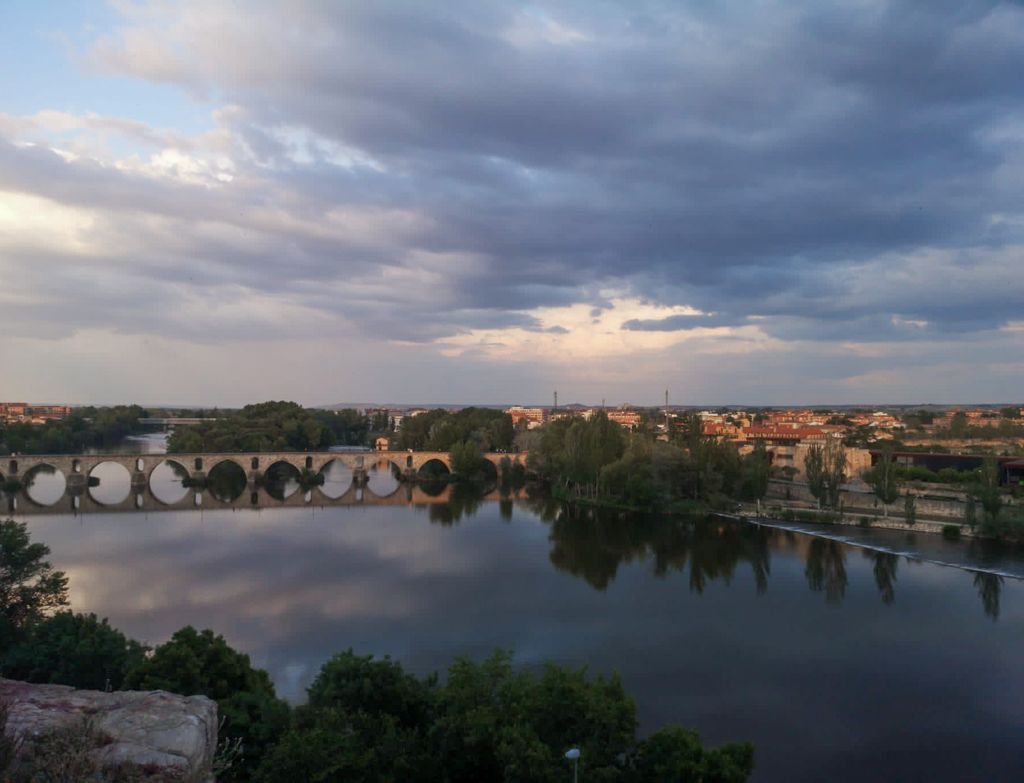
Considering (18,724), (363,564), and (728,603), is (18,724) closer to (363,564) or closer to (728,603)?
(728,603)

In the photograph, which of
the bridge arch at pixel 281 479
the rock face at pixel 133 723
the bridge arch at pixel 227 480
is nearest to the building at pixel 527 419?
the bridge arch at pixel 281 479

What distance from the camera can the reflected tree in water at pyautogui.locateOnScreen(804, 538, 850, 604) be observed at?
16438 millimetres

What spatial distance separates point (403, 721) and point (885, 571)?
15.8m

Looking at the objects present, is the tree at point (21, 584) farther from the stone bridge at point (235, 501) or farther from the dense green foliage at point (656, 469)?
the dense green foliage at point (656, 469)

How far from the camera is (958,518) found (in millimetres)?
23781

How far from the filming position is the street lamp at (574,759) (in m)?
5.13

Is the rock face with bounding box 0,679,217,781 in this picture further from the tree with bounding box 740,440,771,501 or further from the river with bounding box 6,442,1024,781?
the tree with bounding box 740,440,771,501

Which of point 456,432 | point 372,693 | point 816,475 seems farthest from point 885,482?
point 456,432

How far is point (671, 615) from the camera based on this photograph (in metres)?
14.5

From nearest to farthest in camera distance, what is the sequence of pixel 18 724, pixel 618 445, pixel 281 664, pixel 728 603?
pixel 18 724 < pixel 281 664 < pixel 728 603 < pixel 618 445

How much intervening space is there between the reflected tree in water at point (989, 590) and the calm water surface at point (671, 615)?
7cm

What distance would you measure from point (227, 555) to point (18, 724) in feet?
60.5

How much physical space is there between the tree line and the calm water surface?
10.1ft

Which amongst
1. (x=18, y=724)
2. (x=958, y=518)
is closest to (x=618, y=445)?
(x=958, y=518)
